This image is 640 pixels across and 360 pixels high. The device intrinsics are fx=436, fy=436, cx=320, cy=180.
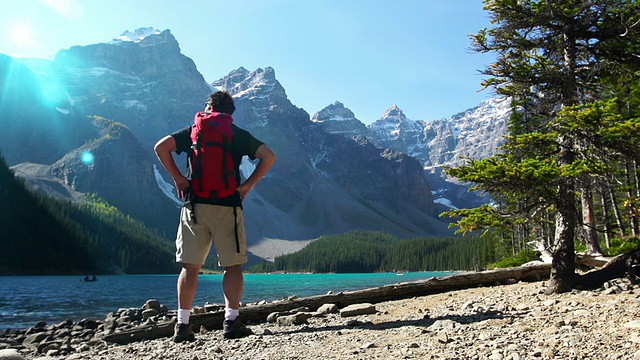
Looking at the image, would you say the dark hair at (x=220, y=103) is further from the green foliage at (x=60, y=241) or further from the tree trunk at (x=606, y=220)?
the green foliage at (x=60, y=241)

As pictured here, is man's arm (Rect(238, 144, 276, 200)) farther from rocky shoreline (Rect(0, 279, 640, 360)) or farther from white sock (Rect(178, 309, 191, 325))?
rocky shoreline (Rect(0, 279, 640, 360))

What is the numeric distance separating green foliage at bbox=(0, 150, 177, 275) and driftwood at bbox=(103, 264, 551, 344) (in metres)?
121

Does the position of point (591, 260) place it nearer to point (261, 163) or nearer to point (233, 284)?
point (261, 163)

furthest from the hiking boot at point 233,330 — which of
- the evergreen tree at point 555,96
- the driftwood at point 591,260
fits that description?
the driftwood at point 591,260

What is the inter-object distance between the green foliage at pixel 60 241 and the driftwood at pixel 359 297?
121 m

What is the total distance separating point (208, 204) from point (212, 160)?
0.69 metres

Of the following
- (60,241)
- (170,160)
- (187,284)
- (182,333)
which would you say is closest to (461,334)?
(187,284)

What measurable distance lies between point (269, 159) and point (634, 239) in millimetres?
18144

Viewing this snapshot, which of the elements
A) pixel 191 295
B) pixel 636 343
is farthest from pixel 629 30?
pixel 191 295

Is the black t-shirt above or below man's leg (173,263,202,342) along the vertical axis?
above

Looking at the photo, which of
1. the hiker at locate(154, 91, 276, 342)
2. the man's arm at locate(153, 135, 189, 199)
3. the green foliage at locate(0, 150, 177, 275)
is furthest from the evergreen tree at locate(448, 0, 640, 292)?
the green foliage at locate(0, 150, 177, 275)

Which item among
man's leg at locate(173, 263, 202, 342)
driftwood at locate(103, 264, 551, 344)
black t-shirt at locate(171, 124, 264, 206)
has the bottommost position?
driftwood at locate(103, 264, 551, 344)

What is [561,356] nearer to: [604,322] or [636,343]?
[636,343]

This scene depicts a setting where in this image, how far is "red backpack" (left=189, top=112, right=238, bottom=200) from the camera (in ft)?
22.1
